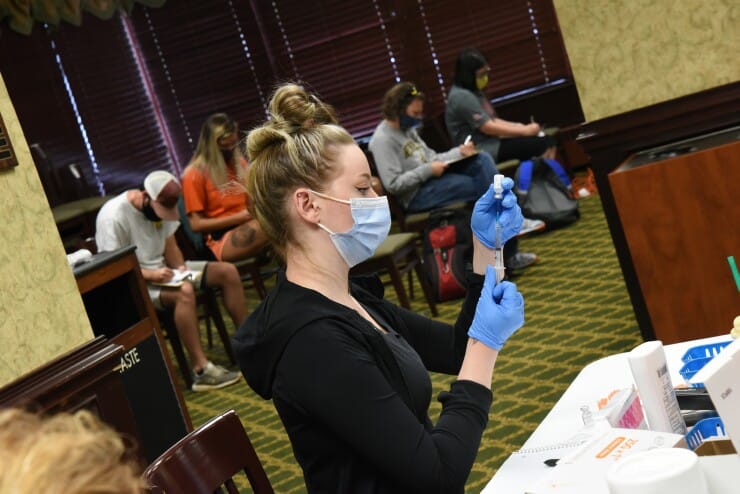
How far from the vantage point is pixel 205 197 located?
629 centimetres

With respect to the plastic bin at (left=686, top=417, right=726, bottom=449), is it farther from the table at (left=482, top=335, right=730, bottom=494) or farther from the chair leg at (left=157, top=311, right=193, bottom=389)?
the chair leg at (left=157, top=311, right=193, bottom=389)

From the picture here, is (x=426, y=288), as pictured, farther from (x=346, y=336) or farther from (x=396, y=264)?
(x=346, y=336)

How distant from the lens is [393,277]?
5.75 m

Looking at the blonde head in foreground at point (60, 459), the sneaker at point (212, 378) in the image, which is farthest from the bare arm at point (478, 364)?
the sneaker at point (212, 378)

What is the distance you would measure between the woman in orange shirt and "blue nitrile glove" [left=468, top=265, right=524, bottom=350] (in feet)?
14.0

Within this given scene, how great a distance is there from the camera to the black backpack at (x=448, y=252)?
6102 mm

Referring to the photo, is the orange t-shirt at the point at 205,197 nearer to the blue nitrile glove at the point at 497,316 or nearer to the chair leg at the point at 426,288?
the chair leg at the point at 426,288

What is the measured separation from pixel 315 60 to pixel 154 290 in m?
4.63

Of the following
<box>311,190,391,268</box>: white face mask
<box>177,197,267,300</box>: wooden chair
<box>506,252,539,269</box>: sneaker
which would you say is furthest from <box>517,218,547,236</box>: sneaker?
<box>311,190,391,268</box>: white face mask

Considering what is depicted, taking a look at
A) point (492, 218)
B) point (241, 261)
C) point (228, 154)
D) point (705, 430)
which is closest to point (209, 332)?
point (241, 261)

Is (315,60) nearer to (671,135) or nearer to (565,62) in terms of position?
(565,62)

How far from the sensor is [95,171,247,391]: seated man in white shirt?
5520 millimetres

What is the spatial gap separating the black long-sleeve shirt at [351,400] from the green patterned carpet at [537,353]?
166 cm

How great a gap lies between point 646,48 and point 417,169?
2.45 metres
